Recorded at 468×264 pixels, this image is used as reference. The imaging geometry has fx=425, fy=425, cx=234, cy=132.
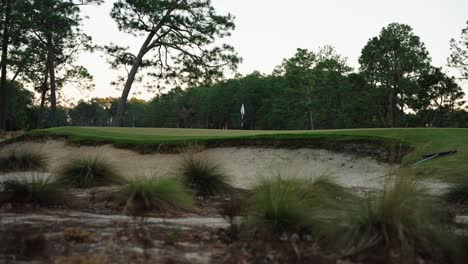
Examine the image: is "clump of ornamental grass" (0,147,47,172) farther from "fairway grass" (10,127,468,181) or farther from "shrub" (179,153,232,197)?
"shrub" (179,153,232,197)

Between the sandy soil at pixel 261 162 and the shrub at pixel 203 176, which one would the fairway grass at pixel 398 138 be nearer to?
the sandy soil at pixel 261 162

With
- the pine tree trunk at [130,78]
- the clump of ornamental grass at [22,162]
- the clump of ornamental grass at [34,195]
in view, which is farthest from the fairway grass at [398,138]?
the pine tree trunk at [130,78]

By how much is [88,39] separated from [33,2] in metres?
7.40

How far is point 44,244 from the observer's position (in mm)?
4219

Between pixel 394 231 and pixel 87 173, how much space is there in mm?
6800

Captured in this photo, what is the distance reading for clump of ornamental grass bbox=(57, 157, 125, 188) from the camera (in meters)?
8.96

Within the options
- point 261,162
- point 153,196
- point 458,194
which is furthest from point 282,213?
point 261,162

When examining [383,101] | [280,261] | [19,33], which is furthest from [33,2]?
[383,101]

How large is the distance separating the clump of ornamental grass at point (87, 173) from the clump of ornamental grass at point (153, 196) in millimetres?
2344

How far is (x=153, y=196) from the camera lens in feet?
20.9

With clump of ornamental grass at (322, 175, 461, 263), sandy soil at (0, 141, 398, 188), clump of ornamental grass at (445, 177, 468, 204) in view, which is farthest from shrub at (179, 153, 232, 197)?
clump of ornamental grass at (322, 175, 461, 263)

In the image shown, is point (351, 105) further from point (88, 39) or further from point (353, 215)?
point (353, 215)

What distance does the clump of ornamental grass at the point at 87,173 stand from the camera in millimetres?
8961

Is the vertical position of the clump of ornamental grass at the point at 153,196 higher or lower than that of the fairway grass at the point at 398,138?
lower
